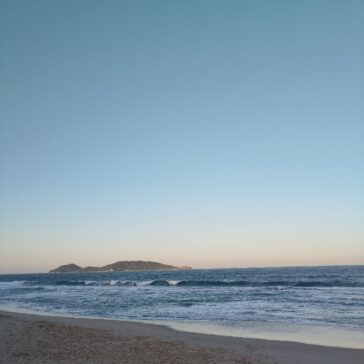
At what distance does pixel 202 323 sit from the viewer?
1948cm

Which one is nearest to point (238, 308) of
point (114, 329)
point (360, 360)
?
point (114, 329)

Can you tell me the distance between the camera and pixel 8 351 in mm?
11391

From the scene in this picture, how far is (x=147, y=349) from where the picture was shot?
12.2 m

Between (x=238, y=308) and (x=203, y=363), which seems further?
(x=238, y=308)

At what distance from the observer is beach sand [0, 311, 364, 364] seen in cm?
1082

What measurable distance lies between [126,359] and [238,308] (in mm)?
15983

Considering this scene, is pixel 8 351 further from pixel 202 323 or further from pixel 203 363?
pixel 202 323

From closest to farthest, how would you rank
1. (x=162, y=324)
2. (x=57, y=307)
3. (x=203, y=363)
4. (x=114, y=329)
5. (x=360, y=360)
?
(x=203, y=363)
(x=360, y=360)
(x=114, y=329)
(x=162, y=324)
(x=57, y=307)

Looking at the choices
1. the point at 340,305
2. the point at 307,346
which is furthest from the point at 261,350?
the point at 340,305

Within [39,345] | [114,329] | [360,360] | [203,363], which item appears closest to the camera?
[203,363]

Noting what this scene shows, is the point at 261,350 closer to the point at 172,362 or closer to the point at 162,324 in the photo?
the point at 172,362

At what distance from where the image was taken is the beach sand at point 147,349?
10.8 meters

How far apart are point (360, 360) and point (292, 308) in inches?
549

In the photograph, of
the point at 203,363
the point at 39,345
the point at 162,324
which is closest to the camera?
the point at 203,363
